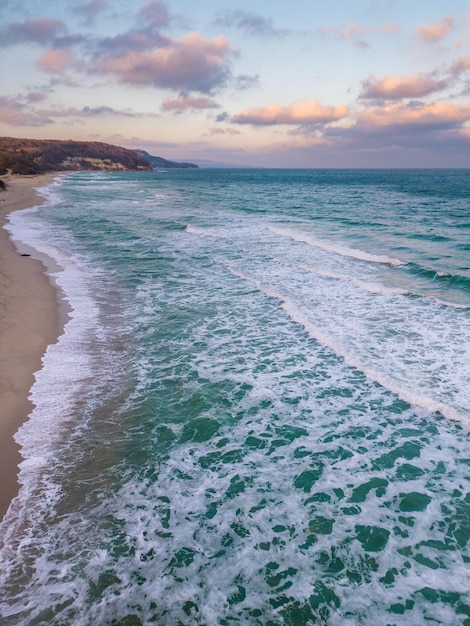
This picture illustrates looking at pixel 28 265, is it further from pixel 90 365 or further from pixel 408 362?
pixel 408 362

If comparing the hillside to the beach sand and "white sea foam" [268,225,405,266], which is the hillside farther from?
the beach sand

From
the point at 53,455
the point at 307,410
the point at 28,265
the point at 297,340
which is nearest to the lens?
the point at 53,455

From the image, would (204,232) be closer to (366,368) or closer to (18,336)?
(18,336)

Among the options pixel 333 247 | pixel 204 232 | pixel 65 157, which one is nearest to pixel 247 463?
pixel 333 247

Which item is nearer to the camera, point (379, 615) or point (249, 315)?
point (379, 615)

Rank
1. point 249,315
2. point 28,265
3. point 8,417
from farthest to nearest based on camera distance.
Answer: point 28,265 < point 249,315 < point 8,417

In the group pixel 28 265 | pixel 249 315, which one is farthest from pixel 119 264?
pixel 249 315

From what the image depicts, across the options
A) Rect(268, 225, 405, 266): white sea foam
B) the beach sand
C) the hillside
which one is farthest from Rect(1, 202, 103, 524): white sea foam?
the hillside
